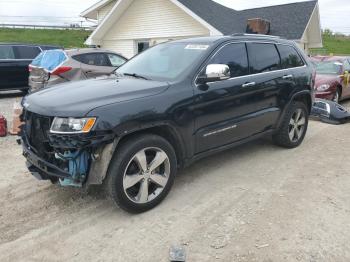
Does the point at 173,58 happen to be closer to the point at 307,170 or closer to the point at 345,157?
the point at 307,170

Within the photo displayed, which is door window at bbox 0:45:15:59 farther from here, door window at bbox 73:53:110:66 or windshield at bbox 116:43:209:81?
windshield at bbox 116:43:209:81

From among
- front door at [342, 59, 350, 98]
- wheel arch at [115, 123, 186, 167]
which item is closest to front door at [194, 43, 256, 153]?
wheel arch at [115, 123, 186, 167]

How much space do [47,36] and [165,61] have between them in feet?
154

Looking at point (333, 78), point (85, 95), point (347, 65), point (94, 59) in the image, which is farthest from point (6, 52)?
point (347, 65)

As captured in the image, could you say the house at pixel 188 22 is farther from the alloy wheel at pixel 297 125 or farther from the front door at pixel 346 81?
the alloy wheel at pixel 297 125

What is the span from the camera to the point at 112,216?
3904 mm

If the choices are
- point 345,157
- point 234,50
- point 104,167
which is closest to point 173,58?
point 234,50

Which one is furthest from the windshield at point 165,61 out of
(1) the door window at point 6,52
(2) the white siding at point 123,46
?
(2) the white siding at point 123,46

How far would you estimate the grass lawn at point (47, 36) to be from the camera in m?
43.0

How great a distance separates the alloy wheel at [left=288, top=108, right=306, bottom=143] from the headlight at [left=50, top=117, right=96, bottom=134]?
3667 mm

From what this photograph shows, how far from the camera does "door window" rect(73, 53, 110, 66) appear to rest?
32.7 ft

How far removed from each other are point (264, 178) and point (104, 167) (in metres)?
2.29

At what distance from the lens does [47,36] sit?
1873 inches

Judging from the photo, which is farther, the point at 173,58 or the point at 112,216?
the point at 173,58
